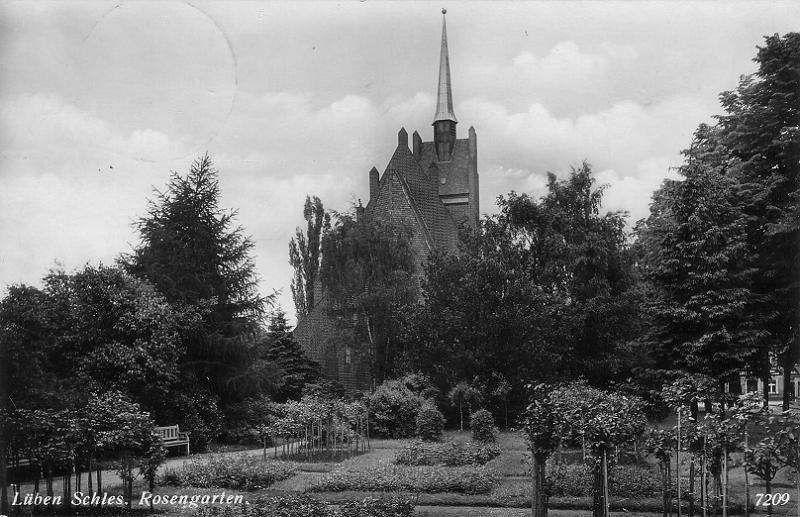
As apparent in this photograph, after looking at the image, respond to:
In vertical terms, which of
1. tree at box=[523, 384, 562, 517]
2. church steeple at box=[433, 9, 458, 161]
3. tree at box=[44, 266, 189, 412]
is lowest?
tree at box=[523, 384, 562, 517]

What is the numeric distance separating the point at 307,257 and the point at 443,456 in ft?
90.2

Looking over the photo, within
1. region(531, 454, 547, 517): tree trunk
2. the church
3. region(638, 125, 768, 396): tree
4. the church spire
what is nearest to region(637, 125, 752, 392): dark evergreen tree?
region(638, 125, 768, 396): tree

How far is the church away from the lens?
40406mm

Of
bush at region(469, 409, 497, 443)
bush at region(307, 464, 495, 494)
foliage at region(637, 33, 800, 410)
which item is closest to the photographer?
bush at region(307, 464, 495, 494)

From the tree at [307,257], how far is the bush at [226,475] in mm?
27877

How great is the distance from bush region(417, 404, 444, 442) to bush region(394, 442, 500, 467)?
5.36m

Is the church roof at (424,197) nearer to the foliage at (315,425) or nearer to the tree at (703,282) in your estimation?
the foliage at (315,425)

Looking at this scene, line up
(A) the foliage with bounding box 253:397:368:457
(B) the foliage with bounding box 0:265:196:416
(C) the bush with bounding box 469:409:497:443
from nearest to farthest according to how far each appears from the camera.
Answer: (B) the foliage with bounding box 0:265:196:416, (A) the foliage with bounding box 253:397:368:457, (C) the bush with bounding box 469:409:497:443

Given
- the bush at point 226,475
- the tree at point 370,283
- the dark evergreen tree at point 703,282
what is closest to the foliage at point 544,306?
the tree at point 370,283

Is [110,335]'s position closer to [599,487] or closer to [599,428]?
[599,487]

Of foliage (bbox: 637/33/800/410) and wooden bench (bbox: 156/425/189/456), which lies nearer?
foliage (bbox: 637/33/800/410)

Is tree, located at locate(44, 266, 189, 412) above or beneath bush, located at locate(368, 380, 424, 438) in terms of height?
above

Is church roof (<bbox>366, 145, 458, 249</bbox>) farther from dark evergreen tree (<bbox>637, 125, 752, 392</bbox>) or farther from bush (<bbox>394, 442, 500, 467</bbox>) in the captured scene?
bush (<bbox>394, 442, 500, 467</bbox>)

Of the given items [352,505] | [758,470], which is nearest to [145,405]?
[352,505]
